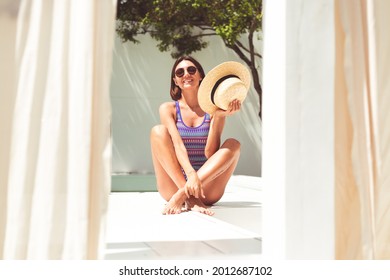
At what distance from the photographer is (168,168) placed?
327 centimetres

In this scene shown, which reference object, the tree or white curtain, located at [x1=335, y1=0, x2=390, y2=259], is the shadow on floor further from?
the tree

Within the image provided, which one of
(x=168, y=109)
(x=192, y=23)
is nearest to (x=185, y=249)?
(x=168, y=109)

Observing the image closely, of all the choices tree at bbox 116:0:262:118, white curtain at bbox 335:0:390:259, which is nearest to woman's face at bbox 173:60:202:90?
white curtain at bbox 335:0:390:259

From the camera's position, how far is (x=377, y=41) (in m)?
1.55

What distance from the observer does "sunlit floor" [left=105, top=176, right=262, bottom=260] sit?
195cm

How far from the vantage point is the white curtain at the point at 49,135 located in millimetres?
1311

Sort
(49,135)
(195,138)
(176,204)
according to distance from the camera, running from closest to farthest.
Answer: (49,135)
(176,204)
(195,138)

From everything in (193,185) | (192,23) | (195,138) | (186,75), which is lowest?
(193,185)

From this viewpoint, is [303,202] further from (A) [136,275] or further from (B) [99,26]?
(B) [99,26]

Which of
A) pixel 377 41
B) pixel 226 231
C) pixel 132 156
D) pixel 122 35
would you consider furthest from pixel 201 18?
pixel 377 41

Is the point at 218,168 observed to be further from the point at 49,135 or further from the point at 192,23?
the point at 192,23

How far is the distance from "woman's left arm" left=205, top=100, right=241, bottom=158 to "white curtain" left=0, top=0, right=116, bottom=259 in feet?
6.38

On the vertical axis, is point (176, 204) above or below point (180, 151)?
below

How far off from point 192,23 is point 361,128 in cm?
735
